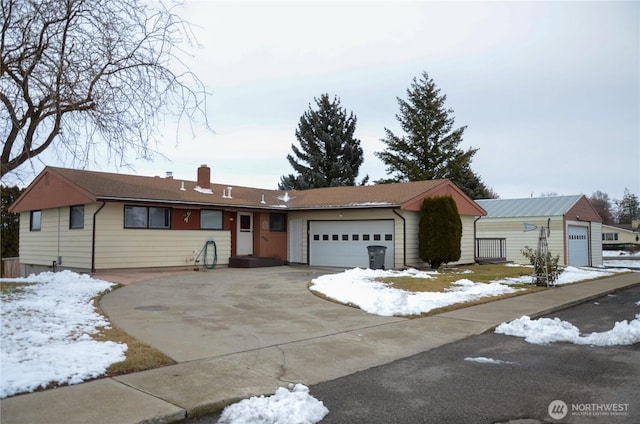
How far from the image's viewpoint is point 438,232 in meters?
20.1

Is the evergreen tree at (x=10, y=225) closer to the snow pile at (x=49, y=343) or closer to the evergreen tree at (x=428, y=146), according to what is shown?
the snow pile at (x=49, y=343)

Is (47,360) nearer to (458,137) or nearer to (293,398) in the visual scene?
(293,398)

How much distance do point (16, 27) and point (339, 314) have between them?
24.3 feet

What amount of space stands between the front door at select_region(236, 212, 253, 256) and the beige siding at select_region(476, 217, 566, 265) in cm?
1594

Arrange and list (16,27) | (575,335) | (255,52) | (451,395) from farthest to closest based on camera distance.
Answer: (255,52) → (575,335) → (16,27) → (451,395)

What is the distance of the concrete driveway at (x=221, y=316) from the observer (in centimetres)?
752

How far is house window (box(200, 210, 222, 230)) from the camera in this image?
67.3ft

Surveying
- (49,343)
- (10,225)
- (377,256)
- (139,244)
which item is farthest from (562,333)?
(10,225)

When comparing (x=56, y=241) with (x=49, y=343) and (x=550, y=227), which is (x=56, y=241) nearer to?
(x=49, y=343)

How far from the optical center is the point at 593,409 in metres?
4.90

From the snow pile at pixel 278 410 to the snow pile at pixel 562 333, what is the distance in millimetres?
4616

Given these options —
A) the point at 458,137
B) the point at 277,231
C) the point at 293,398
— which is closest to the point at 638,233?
the point at 458,137

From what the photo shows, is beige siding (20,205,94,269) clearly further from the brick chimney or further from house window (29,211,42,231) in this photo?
the brick chimney

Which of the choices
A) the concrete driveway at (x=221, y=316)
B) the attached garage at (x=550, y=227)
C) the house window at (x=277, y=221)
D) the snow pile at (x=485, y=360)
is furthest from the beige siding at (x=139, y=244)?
the attached garage at (x=550, y=227)
